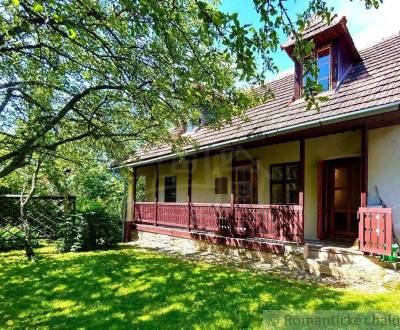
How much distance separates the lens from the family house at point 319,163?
6855mm

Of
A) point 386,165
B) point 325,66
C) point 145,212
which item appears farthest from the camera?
point 145,212

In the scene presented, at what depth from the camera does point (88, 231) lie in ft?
36.2

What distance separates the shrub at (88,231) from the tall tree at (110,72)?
3622 millimetres

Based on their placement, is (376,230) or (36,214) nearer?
(376,230)

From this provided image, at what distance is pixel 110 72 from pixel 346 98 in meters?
5.16

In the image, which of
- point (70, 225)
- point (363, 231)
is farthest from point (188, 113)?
point (70, 225)

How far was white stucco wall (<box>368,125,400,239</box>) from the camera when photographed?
6.93 metres

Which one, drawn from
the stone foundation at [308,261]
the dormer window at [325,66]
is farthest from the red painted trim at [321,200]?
the dormer window at [325,66]

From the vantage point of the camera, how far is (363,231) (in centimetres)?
647

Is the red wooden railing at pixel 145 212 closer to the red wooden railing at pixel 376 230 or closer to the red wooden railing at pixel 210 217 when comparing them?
the red wooden railing at pixel 210 217

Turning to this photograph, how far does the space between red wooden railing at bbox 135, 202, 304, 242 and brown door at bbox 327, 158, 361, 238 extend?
187 cm

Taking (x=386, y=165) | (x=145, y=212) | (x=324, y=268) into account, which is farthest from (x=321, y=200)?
(x=145, y=212)

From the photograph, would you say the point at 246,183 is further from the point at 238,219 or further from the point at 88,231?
the point at 88,231

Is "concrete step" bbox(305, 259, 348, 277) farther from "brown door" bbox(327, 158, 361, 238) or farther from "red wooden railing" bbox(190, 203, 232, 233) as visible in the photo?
"red wooden railing" bbox(190, 203, 232, 233)
